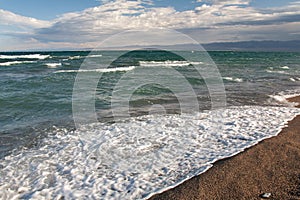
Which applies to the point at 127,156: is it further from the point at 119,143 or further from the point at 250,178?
the point at 250,178

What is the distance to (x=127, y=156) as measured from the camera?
18.0ft

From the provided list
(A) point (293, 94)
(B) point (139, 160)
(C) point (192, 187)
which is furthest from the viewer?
(A) point (293, 94)

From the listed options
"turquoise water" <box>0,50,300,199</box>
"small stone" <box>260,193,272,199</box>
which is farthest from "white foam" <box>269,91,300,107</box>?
"small stone" <box>260,193,272,199</box>

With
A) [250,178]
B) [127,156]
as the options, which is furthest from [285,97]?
[127,156]

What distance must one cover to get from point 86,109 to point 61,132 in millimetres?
2765

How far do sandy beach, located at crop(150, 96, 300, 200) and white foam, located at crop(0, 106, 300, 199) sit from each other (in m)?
0.24

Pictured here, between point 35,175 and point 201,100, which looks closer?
point 35,175

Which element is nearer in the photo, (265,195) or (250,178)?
(265,195)

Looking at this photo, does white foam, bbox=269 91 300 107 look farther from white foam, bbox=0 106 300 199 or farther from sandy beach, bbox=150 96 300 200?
sandy beach, bbox=150 96 300 200

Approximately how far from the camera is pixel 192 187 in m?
4.11

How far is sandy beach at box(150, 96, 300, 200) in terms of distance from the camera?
3.86 metres

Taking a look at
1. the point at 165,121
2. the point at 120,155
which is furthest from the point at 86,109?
the point at 120,155

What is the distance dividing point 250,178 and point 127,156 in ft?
8.08

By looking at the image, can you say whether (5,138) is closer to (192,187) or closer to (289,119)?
(192,187)
